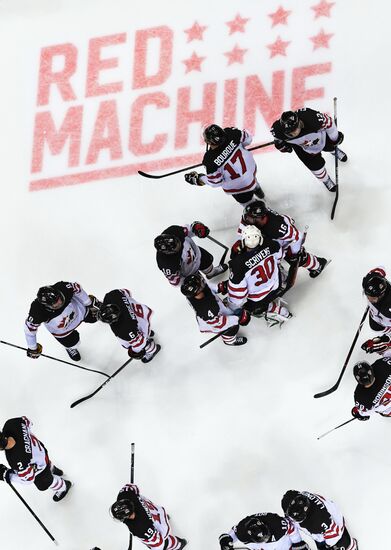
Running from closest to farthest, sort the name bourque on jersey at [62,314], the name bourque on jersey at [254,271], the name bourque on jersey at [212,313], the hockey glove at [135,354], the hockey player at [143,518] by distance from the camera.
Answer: the hockey player at [143,518]
the name bourque on jersey at [254,271]
the name bourque on jersey at [212,313]
the name bourque on jersey at [62,314]
the hockey glove at [135,354]

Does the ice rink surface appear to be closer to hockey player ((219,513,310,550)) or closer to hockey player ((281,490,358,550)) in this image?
hockey player ((281,490,358,550))

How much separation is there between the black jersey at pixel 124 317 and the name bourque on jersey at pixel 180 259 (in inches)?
13.0

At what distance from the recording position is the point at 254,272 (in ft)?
20.5

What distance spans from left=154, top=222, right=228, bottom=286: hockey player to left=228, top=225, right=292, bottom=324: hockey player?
0.36 meters

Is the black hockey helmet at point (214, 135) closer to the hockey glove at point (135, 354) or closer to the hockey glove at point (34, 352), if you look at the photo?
the hockey glove at point (135, 354)

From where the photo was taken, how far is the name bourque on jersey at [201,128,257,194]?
21.9 ft

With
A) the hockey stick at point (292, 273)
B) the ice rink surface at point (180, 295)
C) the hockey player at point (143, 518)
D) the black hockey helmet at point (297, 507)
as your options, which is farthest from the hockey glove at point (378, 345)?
the hockey player at point (143, 518)

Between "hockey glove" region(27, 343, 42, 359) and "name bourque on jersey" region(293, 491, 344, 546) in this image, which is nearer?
"name bourque on jersey" region(293, 491, 344, 546)

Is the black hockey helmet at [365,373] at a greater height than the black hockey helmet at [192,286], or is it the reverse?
the black hockey helmet at [192,286]

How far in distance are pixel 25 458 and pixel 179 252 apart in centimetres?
171

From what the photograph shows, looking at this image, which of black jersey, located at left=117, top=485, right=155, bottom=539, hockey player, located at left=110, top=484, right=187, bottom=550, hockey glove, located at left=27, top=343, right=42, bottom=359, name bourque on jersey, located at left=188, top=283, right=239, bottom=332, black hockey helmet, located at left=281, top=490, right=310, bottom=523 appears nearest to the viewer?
black hockey helmet, located at left=281, top=490, right=310, bottom=523

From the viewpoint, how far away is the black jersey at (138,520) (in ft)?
20.0

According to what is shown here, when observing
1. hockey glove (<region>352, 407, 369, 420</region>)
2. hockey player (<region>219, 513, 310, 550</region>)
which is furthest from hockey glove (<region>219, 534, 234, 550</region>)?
hockey glove (<region>352, 407, 369, 420</region>)

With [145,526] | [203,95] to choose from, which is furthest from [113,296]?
[203,95]
